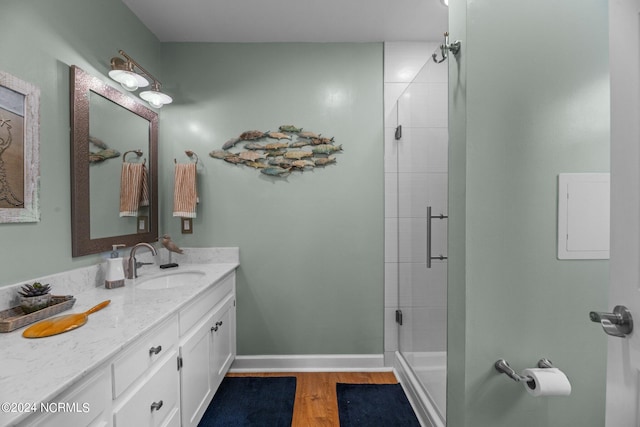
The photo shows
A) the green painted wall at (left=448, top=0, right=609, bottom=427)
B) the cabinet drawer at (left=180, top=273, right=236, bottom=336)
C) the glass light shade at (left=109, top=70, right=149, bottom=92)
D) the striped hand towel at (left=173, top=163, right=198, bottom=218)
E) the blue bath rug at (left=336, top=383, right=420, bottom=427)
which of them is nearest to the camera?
the green painted wall at (left=448, top=0, right=609, bottom=427)

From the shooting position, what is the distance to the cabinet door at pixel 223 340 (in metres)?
1.84

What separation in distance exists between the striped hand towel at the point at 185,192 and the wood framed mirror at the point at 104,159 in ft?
0.56

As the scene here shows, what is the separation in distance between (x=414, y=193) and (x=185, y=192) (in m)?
1.61

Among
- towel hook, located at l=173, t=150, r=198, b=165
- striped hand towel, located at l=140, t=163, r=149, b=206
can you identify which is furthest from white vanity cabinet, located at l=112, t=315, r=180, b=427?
towel hook, located at l=173, t=150, r=198, b=165

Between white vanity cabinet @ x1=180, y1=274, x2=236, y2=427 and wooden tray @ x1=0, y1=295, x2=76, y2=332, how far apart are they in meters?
0.45

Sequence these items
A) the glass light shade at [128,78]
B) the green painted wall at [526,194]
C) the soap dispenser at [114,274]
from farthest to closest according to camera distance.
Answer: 1. the glass light shade at [128,78]
2. the soap dispenser at [114,274]
3. the green painted wall at [526,194]

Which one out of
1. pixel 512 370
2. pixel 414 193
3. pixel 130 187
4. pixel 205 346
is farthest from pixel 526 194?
pixel 130 187

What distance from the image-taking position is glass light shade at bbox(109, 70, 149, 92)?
165 centimetres

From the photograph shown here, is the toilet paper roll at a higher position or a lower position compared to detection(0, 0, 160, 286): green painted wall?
lower

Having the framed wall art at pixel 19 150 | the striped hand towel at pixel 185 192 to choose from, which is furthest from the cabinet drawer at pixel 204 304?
the framed wall art at pixel 19 150

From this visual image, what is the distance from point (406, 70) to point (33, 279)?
101 inches

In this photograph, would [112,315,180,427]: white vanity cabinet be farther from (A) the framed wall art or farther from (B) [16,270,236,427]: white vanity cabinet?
(A) the framed wall art

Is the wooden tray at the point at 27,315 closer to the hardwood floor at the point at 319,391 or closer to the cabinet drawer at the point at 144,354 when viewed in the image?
the cabinet drawer at the point at 144,354

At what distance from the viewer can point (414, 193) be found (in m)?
1.90
